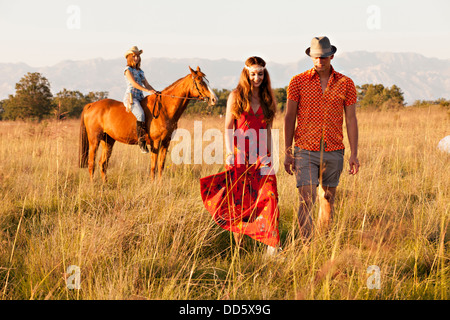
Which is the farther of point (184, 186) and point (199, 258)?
point (184, 186)

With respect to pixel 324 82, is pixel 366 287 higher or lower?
lower

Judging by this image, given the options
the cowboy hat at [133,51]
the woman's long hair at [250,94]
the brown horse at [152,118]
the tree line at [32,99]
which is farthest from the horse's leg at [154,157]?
the tree line at [32,99]

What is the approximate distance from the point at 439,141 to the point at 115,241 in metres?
6.96

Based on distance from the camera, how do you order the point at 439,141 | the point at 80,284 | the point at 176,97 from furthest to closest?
the point at 439,141, the point at 176,97, the point at 80,284

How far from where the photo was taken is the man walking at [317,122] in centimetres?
291

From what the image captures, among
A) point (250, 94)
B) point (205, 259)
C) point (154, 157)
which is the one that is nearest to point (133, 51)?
point (154, 157)

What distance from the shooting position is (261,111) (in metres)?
3.22

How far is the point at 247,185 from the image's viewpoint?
3.27 m

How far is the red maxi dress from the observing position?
314 centimetres

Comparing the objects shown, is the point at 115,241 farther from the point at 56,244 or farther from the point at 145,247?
the point at 56,244

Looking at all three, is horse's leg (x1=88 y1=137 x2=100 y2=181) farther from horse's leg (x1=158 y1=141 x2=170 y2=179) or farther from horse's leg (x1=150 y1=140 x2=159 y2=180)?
horse's leg (x1=158 y1=141 x2=170 y2=179)

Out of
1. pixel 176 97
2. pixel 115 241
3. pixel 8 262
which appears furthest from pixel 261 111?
pixel 176 97

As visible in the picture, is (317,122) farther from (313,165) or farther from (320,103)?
(313,165)

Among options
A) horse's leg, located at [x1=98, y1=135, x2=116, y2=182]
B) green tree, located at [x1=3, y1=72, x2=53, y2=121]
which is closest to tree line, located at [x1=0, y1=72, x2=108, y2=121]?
green tree, located at [x1=3, y1=72, x2=53, y2=121]
